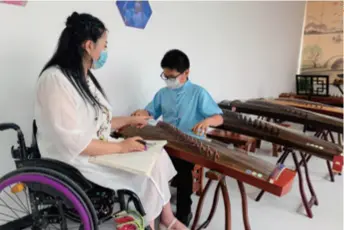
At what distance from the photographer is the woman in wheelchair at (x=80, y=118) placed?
4.20 feet

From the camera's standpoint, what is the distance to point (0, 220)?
1.86 meters

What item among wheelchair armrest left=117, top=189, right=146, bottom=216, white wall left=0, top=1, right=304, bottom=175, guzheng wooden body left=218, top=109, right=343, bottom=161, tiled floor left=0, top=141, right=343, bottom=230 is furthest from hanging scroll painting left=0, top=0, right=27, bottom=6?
guzheng wooden body left=218, top=109, right=343, bottom=161

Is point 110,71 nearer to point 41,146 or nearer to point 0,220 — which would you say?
point 41,146

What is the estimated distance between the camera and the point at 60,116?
1261 millimetres

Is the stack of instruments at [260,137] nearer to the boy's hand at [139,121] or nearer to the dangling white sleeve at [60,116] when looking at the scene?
the boy's hand at [139,121]

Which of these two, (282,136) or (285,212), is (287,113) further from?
(285,212)

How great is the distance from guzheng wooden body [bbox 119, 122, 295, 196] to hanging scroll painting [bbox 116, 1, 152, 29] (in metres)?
0.85

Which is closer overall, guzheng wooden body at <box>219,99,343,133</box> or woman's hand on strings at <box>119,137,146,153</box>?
woman's hand on strings at <box>119,137,146,153</box>

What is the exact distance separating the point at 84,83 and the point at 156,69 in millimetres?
1262

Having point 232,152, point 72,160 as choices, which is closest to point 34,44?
point 72,160

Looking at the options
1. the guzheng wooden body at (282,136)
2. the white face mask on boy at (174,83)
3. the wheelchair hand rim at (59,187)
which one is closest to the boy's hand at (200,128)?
the white face mask on boy at (174,83)

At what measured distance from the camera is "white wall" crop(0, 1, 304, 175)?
176cm

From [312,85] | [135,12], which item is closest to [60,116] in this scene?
[135,12]

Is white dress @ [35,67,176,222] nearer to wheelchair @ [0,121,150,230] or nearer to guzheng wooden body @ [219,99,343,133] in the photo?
wheelchair @ [0,121,150,230]
